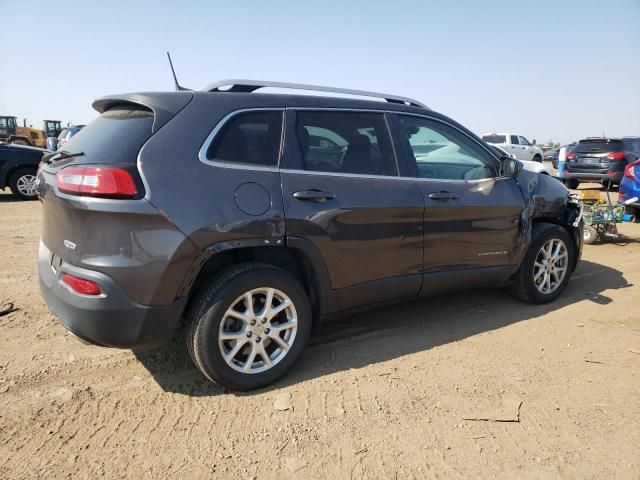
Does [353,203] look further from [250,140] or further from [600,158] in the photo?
[600,158]

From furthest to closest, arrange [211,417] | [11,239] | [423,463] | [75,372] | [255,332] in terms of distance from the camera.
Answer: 1. [11,239]
2. [75,372]
3. [255,332]
4. [211,417]
5. [423,463]

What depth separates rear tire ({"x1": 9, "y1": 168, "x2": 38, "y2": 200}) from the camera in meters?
10.5

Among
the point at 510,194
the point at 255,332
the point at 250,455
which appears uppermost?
the point at 510,194

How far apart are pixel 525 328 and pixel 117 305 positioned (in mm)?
3095

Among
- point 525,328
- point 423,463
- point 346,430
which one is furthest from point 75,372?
point 525,328

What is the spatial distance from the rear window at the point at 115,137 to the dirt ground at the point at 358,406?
55.8 inches

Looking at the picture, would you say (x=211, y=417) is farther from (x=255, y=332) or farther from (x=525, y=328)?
(x=525, y=328)

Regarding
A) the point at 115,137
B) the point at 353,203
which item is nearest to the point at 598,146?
the point at 353,203

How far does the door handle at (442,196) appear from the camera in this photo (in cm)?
349

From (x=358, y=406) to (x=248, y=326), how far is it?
797mm

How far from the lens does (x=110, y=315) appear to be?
2.48 metres

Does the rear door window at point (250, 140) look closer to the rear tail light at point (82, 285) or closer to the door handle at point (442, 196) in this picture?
the rear tail light at point (82, 285)

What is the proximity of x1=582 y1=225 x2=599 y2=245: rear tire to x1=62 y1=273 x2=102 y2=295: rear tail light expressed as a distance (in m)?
6.71

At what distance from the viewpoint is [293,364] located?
302 cm
